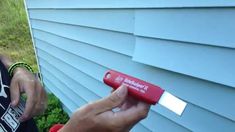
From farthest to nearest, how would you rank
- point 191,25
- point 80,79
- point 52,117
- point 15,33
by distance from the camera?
1. point 15,33
2. point 52,117
3. point 80,79
4. point 191,25

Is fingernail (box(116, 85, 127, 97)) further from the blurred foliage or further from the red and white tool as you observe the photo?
the blurred foliage

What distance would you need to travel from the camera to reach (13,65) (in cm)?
184

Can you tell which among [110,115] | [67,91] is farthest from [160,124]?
[67,91]

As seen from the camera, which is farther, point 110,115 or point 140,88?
point 110,115

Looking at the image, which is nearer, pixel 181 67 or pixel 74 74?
pixel 181 67

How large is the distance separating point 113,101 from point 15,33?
1174 centimetres

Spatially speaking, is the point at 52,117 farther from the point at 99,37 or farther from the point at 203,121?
the point at 203,121

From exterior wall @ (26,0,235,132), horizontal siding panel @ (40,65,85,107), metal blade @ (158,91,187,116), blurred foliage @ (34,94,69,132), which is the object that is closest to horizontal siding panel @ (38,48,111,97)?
exterior wall @ (26,0,235,132)

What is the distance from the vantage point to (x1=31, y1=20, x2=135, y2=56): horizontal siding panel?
262 cm

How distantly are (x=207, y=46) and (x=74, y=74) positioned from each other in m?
2.77

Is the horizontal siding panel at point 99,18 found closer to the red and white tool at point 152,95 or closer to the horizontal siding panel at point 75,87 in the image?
the horizontal siding panel at point 75,87

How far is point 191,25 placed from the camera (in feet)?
5.89

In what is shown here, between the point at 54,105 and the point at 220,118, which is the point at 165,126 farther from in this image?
the point at 54,105

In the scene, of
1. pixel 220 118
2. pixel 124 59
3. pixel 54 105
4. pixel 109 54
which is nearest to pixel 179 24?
pixel 220 118
